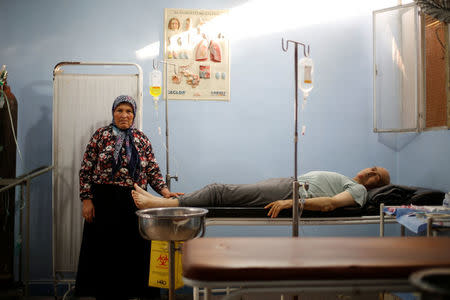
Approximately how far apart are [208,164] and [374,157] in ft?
4.80

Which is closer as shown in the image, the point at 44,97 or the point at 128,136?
the point at 128,136

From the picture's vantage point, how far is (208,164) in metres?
3.22

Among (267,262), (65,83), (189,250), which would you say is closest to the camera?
(267,262)

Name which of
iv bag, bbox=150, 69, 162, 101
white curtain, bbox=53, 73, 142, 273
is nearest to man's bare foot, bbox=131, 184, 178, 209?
white curtain, bbox=53, 73, 142, 273

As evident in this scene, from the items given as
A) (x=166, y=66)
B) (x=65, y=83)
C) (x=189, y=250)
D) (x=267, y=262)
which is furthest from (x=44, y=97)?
(x=267, y=262)

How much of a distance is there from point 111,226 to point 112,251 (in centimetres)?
17

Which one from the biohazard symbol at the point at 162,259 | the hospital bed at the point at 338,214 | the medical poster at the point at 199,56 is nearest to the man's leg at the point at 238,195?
the hospital bed at the point at 338,214

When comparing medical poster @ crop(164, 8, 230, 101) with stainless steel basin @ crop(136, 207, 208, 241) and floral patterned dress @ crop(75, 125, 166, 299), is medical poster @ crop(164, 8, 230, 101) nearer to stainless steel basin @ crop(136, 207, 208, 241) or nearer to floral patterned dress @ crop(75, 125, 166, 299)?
floral patterned dress @ crop(75, 125, 166, 299)

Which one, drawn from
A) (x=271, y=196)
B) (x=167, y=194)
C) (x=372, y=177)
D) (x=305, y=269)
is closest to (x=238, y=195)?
(x=271, y=196)

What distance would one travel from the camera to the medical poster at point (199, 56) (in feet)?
10.5

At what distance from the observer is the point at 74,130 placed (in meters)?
2.73

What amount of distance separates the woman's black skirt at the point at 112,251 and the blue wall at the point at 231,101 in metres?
0.78

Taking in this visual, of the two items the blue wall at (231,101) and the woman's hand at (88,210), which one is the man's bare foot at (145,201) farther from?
the blue wall at (231,101)

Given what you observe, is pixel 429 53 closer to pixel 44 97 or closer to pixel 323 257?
pixel 323 257
